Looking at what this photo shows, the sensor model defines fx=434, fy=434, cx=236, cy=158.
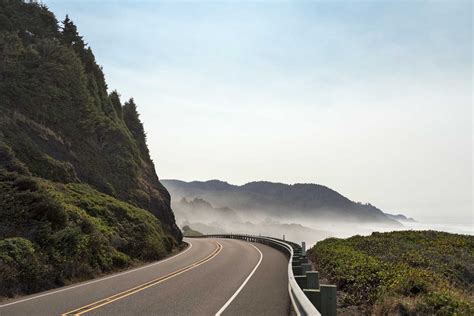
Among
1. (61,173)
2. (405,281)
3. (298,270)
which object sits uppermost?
(61,173)

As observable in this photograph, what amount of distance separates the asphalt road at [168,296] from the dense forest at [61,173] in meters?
1.87

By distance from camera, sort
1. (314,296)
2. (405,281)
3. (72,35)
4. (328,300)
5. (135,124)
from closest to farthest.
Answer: (328,300) < (314,296) < (405,281) < (72,35) < (135,124)

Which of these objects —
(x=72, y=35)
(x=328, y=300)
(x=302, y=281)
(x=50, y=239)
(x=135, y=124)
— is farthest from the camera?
(x=135, y=124)

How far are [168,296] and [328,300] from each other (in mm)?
6489

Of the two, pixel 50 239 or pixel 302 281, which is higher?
pixel 50 239

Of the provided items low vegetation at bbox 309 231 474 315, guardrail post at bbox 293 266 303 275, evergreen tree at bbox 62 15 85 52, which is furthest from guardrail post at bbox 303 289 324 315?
evergreen tree at bbox 62 15 85 52

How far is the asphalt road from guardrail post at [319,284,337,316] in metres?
2.74

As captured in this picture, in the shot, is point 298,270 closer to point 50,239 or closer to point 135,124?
point 50,239

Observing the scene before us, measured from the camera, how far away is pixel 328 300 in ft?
27.0

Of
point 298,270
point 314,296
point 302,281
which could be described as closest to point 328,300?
point 314,296

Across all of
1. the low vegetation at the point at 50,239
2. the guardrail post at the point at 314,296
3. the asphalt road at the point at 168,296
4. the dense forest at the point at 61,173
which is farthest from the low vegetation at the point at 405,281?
the dense forest at the point at 61,173

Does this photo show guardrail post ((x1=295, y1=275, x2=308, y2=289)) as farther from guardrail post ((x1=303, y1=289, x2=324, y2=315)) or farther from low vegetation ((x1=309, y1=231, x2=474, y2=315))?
guardrail post ((x1=303, y1=289, x2=324, y2=315))

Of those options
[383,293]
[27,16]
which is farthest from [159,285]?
[27,16]

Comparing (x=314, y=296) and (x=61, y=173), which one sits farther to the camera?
(x=61, y=173)
